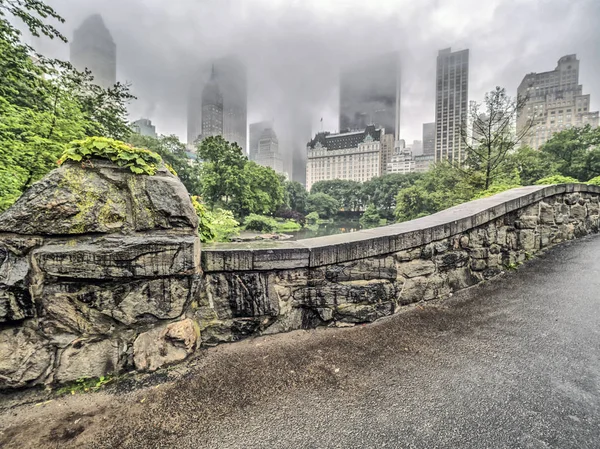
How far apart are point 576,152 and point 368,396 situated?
27663mm

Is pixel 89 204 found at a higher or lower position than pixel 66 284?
higher

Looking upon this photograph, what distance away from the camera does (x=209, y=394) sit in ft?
5.18

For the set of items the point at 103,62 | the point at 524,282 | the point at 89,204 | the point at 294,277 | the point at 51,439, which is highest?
the point at 103,62

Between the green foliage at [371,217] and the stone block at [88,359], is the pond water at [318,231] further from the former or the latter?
the stone block at [88,359]

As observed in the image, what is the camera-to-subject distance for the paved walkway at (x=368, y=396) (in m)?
1.27

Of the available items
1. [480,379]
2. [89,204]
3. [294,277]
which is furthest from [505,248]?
[89,204]

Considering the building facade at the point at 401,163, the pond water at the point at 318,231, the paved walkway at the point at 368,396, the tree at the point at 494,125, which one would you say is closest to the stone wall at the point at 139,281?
the paved walkway at the point at 368,396

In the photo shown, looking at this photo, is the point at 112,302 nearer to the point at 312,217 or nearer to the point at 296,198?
the point at 312,217

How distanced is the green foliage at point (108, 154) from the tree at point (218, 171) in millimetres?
26034

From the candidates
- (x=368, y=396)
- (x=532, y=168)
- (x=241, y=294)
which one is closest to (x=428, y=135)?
(x=532, y=168)

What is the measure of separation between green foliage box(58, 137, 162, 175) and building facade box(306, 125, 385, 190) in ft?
342

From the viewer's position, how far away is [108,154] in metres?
1.89

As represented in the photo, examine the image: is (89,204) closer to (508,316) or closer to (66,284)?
(66,284)

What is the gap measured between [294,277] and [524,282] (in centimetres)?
285
